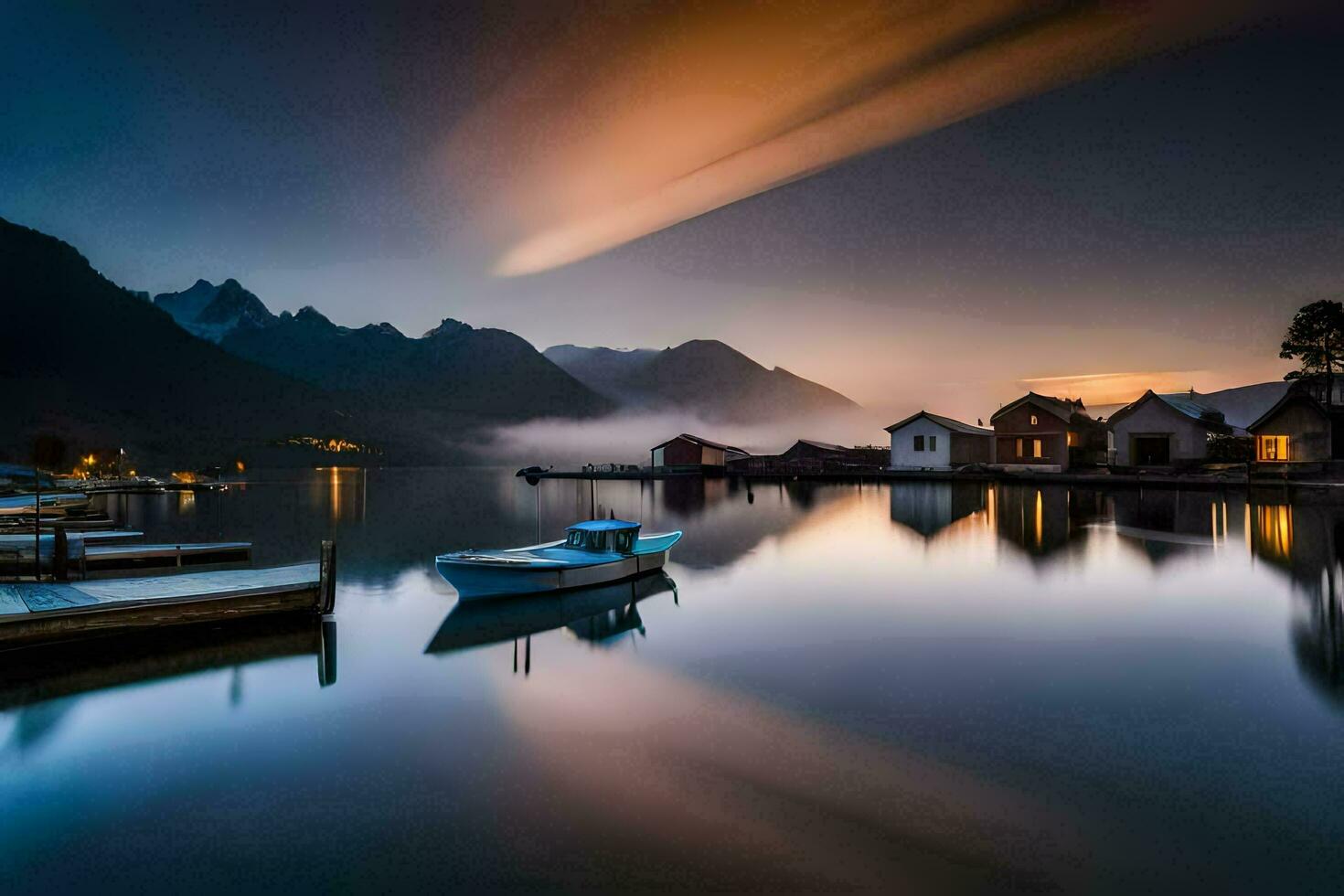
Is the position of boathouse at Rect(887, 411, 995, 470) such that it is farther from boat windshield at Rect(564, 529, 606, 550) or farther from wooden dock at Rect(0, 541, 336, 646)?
wooden dock at Rect(0, 541, 336, 646)

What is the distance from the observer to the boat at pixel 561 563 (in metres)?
22.0

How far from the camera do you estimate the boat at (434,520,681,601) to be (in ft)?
72.0

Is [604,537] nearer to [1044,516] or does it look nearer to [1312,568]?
[1312,568]

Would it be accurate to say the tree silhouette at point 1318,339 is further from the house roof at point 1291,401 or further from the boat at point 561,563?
the boat at point 561,563

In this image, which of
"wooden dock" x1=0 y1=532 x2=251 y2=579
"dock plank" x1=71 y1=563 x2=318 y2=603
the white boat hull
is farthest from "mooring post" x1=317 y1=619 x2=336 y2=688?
"wooden dock" x1=0 y1=532 x2=251 y2=579

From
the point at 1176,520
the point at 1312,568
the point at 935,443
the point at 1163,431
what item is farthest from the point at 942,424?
the point at 1312,568

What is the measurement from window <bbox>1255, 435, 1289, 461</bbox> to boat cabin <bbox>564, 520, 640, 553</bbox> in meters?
64.7

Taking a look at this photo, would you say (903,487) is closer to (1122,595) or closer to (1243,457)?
(1243,457)

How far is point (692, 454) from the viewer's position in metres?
110

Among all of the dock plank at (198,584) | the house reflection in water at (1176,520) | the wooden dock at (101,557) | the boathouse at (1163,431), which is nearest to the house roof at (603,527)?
the dock plank at (198,584)

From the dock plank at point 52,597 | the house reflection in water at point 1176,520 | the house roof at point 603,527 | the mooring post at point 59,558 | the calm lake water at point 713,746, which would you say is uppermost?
the house roof at point 603,527

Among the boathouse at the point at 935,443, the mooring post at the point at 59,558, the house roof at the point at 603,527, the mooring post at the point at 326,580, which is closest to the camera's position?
the mooring post at the point at 326,580

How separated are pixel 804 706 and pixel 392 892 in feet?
26.6

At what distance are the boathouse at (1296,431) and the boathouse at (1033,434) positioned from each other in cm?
1640
